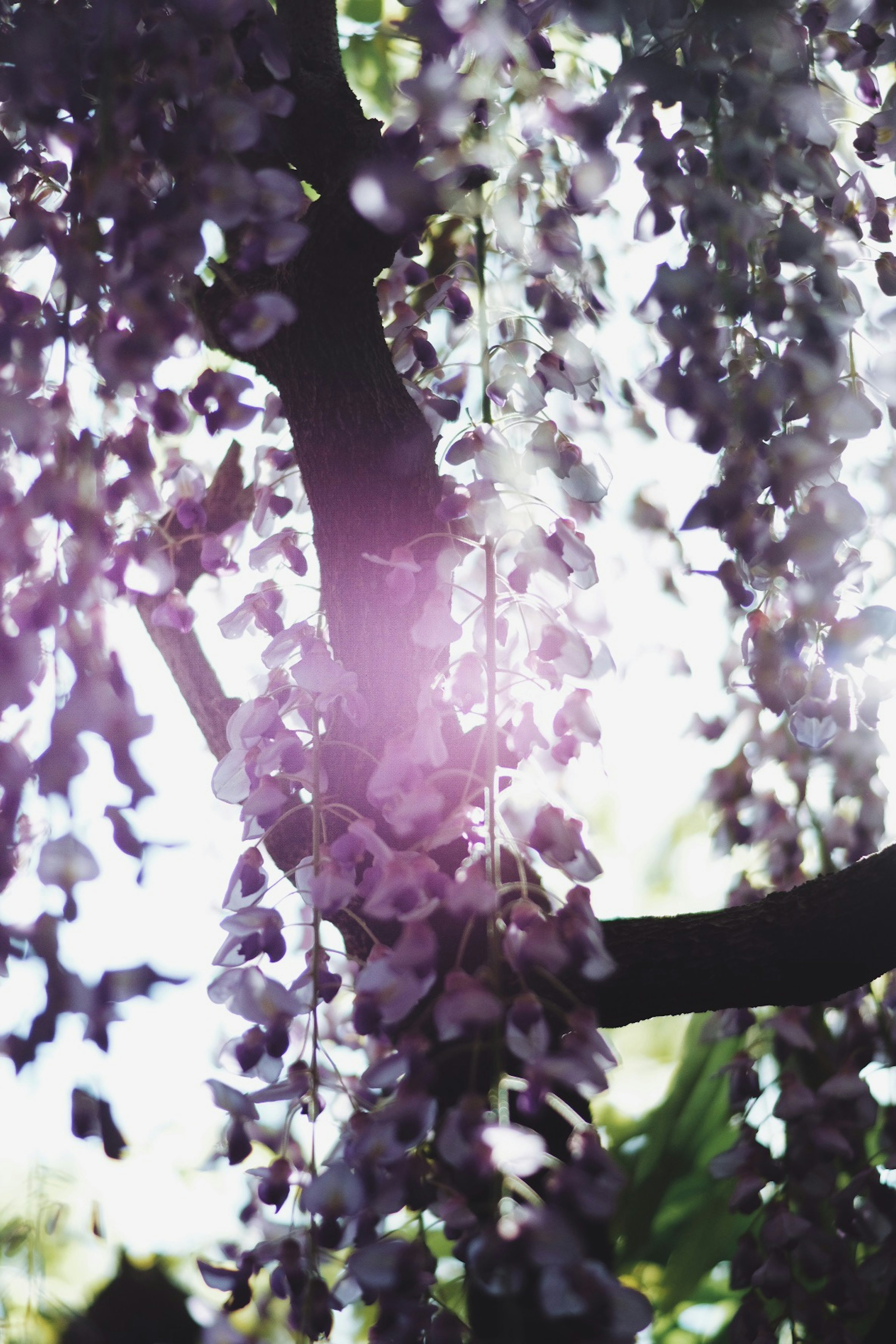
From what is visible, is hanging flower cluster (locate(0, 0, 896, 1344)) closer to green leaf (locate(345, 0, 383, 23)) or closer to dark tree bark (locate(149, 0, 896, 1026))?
dark tree bark (locate(149, 0, 896, 1026))

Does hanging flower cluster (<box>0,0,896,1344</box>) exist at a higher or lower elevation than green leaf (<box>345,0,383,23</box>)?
lower

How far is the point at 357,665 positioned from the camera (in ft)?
3.44

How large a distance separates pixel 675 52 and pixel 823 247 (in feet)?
0.59

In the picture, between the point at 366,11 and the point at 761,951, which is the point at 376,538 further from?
the point at 366,11

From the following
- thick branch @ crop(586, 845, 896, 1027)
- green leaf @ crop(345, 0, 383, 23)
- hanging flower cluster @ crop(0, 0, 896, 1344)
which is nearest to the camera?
hanging flower cluster @ crop(0, 0, 896, 1344)

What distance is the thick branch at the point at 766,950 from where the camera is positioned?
3.32ft

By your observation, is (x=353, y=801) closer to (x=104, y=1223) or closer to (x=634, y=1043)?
(x=104, y=1223)

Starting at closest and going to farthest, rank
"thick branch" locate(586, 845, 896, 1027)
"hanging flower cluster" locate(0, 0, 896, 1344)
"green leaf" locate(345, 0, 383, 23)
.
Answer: "hanging flower cluster" locate(0, 0, 896, 1344) < "thick branch" locate(586, 845, 896, 1027) < "green leaf" locate(345, 0, 383, 23)

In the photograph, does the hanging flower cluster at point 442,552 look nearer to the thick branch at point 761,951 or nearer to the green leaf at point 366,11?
the thick branch at point 761,951

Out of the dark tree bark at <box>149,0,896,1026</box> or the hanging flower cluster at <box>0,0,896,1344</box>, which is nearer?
the hanging flower cluster at <box>0,0,896,1344</box>

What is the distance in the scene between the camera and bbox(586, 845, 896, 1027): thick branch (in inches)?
39.8

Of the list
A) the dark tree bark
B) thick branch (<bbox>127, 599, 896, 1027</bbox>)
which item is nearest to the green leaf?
the dark tree bark

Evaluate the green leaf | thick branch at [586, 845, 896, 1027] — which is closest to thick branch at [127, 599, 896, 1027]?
thick branch at [586, 845, 896, 1027]

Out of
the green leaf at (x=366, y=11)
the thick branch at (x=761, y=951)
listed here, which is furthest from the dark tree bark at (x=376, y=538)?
the green leaf at (x=366, y=11)
